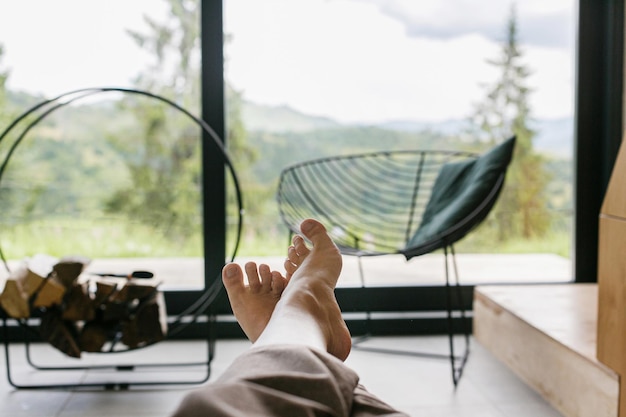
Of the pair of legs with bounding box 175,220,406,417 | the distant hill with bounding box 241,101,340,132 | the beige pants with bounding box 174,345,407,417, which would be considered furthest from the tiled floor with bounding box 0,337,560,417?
the beige pants with bounding box 174,345,407,417

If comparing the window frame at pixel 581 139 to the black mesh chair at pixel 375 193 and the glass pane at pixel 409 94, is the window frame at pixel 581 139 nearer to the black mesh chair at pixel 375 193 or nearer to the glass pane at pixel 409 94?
the glass pane at pixel 409 94

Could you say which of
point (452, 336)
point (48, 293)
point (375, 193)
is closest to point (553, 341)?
point (452, 336)

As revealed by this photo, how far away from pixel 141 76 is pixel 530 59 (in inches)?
58.6

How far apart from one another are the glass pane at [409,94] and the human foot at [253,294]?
4.12 ft

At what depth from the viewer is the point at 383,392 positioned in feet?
7.03

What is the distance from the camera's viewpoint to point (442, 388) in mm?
2170

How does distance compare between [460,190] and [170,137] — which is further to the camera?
[170,137]

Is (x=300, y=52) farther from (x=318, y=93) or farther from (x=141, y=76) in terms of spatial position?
(x=141, y=76)

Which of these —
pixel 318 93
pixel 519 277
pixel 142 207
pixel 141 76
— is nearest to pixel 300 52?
pixel 318 93

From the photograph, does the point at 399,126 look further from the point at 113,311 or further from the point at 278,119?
the point at 113,311

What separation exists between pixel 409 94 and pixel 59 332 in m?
→ 1.53

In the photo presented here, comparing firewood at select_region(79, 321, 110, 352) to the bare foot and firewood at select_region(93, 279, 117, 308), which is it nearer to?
firewood at select_region(93, 279, 117, 308)

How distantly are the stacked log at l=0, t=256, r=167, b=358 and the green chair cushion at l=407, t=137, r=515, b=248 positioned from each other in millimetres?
851

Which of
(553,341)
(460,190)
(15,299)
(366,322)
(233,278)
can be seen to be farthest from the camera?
(366,322)
